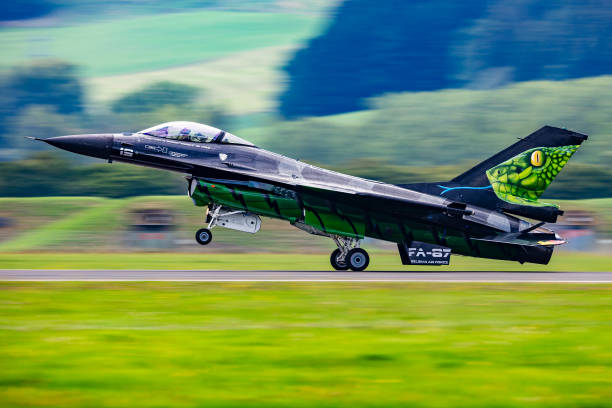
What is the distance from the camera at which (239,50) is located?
127 metres

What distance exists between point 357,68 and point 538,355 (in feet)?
394

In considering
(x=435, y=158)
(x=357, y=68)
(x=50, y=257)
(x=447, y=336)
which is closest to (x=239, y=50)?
(x=357, y=68)

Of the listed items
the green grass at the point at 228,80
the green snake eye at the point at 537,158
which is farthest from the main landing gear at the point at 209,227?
the green grass at the point at 228,80

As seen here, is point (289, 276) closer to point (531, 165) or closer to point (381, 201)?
point (381, 201)

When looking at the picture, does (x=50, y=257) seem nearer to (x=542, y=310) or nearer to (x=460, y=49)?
(x=542, y=310)

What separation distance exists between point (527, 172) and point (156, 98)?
264ft

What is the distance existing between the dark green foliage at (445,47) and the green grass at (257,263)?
8559cm

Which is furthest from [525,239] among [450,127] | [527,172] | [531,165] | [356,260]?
[450,127]

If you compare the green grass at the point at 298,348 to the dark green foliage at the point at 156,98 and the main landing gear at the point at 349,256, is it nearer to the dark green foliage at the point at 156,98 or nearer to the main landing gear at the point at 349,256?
the main landing gear at the point at 349,256

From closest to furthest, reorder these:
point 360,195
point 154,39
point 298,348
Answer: point 298,348 → point 360,195 → point 154,39

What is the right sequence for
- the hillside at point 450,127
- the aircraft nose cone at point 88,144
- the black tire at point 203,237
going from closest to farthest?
the black tire at point 203,237 → the aircraft nose cone at point 88,144 → the hillside at point 450,127

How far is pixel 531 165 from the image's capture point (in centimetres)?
2403

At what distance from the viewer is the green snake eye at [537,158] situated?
24016 millimetres

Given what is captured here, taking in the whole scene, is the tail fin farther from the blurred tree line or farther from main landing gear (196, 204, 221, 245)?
the blurred tree line
